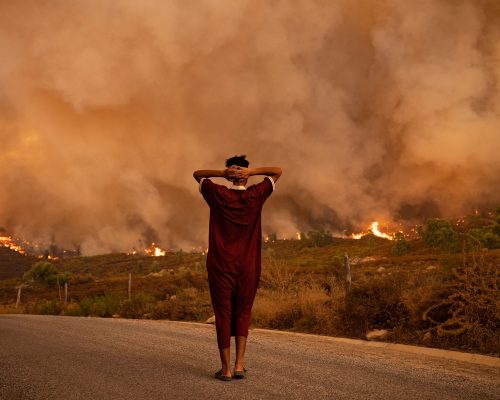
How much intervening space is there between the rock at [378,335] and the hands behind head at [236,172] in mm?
5545

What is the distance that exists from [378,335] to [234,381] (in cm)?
511

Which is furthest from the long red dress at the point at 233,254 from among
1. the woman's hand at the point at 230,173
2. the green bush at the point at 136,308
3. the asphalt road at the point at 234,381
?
the green bush at the point at 136,308

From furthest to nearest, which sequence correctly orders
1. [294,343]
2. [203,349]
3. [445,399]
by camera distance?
1. [294,343]
2. [203,349]
3. [445,399]

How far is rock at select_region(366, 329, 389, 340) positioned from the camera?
27.8 feet

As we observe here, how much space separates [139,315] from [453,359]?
14.8 m

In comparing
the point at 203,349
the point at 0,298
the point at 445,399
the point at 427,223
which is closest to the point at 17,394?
the point at 203,349

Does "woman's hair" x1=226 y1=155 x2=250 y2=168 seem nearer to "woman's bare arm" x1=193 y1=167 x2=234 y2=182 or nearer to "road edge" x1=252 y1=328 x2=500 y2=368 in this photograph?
"woman's bare arm" x1=193 y1=167 x2=234 y2=182

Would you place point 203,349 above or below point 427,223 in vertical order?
below

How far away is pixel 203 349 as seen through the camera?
22.2 feet

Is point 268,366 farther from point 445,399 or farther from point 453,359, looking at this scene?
point 453,359

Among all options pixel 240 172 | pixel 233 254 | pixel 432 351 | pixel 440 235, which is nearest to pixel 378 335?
pixel 432 351

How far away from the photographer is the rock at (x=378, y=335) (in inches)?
334

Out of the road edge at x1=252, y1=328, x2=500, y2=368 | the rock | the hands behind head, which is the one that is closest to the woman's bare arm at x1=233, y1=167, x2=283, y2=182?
the hands behind head

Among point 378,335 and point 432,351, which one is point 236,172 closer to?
point 432,351
